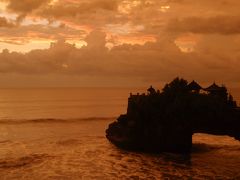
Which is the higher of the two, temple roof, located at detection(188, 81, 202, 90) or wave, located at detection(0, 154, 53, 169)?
temple roof, located at detection(188, 81, 202, 90)

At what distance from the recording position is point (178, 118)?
3734cm

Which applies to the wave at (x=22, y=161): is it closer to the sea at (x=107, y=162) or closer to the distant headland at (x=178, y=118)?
the sea at (x=107, y=162)

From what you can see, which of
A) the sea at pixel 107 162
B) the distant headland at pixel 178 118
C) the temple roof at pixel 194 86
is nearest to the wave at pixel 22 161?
the sea at pixel 107 162

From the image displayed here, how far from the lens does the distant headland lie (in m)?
36.4

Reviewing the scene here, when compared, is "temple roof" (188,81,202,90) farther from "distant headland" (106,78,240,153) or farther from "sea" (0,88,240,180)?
"sea" (0,88,240,180)

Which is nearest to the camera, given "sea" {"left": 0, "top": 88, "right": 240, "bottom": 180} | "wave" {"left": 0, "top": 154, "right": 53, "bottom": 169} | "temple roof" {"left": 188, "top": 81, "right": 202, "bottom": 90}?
"sea" {"left": 0, "top": 88, "right": 240, "bottom": 180}

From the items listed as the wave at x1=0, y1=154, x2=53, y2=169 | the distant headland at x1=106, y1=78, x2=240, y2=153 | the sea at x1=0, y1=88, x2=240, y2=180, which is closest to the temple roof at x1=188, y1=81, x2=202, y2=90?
the distant headland at x1=106, y1=78, x2=240, y2=153

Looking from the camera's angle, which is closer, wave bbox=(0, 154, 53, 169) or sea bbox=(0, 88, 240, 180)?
sea bbox=(0, 88, 240, 180)

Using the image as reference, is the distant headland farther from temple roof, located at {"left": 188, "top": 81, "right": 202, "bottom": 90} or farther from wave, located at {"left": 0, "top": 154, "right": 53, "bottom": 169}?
wave, located at {"left": 0, "top": 154, "right": 53, "bottom": 169}

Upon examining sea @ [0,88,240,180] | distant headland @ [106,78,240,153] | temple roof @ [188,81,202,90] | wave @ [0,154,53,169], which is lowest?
wave @ [0,154,53,169]

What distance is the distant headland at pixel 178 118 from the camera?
36406mm

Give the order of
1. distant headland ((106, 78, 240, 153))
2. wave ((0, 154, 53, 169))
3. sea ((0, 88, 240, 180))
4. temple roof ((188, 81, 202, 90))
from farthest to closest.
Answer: temple roof ((188, 81, 202, 90)) < distant headland ((106, 78, 240, 153)) < wave ((0, 154, 53, 169)) < sea ((0, 88, 240, 180))

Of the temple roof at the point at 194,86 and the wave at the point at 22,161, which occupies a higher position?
the temple roof at the point at 194,86

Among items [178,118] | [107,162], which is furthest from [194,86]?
[107,162]
